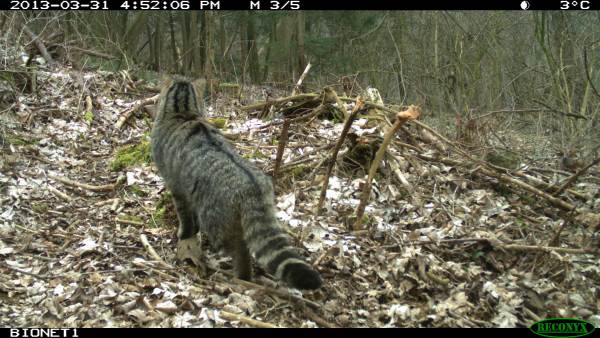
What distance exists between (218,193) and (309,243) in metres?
1.38

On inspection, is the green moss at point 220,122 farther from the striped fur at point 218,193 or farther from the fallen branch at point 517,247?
the fallen branch at point 517,247

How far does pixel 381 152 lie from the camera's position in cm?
551

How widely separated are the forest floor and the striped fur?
51 centimetres

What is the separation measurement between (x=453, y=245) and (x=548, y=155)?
3450mm

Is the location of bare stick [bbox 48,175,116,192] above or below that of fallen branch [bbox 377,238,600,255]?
above

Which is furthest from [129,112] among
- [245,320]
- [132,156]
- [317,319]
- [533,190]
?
[533,190]

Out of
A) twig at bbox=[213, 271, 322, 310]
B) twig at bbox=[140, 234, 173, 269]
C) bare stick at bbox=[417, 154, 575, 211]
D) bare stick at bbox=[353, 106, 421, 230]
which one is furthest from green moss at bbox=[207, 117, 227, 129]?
twig at bbox=[213, 271, 322, 310]

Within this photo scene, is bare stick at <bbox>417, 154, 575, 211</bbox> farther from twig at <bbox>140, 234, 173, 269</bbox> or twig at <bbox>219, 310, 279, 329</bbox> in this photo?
twig at <bbox>140, 234, 173, 269</bbox>

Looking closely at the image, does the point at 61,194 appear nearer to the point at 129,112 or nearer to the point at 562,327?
the point at 129,112

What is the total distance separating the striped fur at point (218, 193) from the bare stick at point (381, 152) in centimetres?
116

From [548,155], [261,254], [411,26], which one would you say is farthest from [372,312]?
[411,26]

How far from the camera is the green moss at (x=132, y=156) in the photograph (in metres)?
7.39

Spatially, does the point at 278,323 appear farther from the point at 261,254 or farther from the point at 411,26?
the point at 411,26

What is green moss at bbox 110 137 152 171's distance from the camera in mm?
7395
